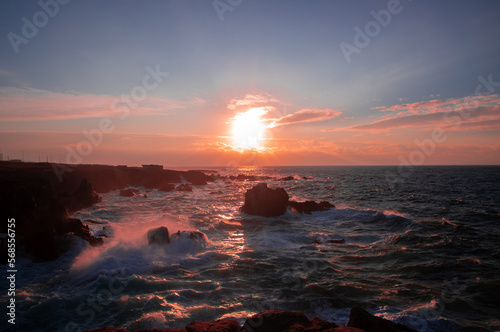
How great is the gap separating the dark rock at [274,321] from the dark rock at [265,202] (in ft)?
64.3

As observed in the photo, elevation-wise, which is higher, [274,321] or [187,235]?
[187,235]

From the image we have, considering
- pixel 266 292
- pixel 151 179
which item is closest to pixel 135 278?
pixel 266 292

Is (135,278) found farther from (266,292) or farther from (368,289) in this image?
(368,289)

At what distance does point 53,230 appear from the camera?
14070mm

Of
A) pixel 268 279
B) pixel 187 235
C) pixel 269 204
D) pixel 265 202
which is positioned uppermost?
pixel 265 202

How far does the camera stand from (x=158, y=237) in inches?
611

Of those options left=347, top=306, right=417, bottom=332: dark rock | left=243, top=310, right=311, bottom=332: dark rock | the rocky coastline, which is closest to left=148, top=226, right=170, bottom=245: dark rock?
the rocky coastline

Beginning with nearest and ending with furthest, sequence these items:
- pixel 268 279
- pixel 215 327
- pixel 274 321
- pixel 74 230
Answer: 1. pixel 215 327
2. pixel 274 321
3. pixel 268 279
4. pixel 74 230

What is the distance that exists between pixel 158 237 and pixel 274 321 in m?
10.3

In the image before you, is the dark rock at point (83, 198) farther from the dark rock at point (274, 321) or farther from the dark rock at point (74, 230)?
the dark rock at point (274, 321)

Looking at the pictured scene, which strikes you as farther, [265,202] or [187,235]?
[265,202]

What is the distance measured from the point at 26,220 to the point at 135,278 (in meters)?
8.17

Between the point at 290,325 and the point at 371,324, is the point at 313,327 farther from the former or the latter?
the point at 371,324

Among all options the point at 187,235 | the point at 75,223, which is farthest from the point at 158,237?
the point at 75,223
